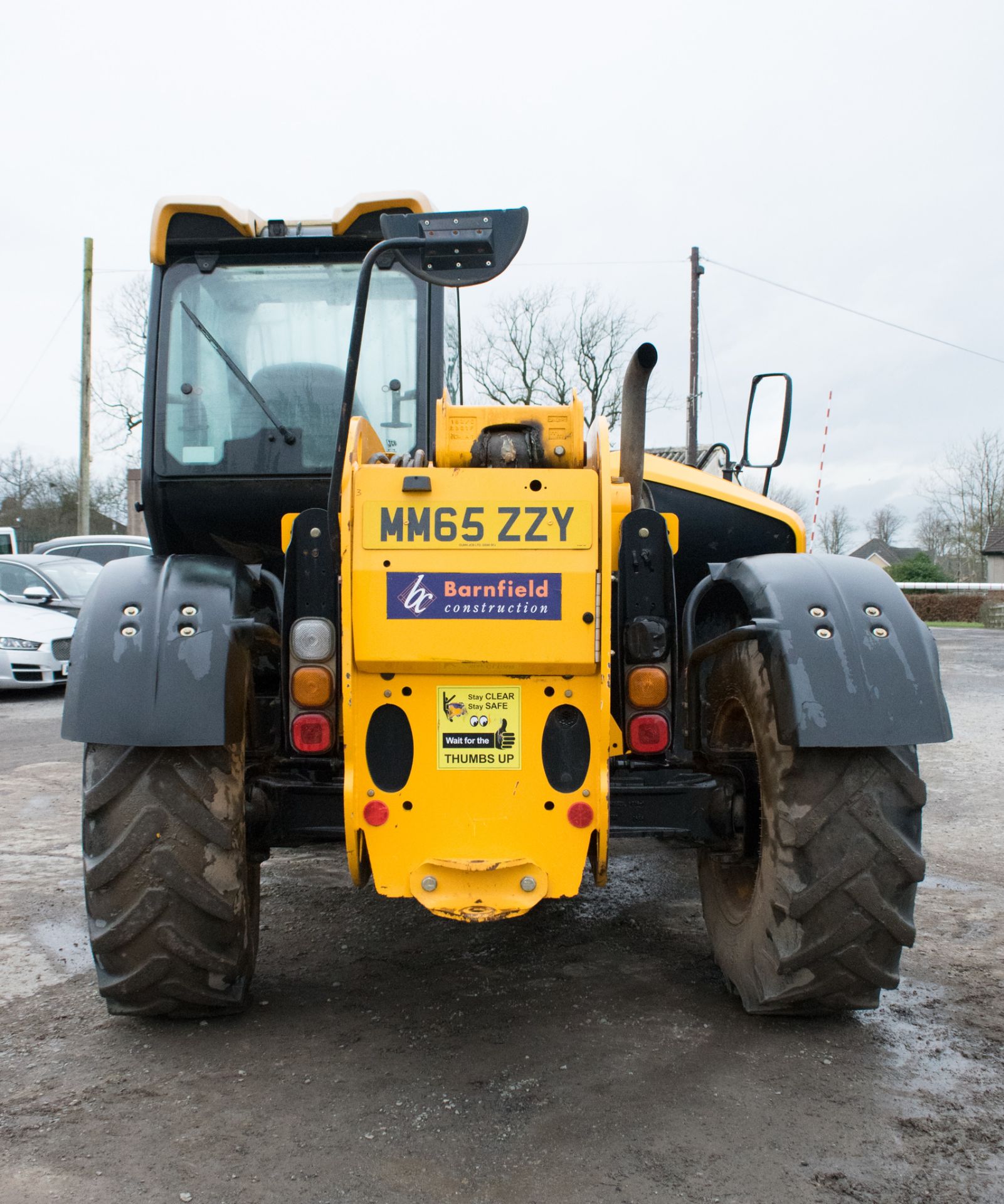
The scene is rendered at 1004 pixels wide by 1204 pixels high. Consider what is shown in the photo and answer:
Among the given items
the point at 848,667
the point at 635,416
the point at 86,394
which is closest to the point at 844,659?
the point at 848,667

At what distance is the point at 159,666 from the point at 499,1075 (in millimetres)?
1421

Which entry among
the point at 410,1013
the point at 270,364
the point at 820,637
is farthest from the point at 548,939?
the point at 270,364

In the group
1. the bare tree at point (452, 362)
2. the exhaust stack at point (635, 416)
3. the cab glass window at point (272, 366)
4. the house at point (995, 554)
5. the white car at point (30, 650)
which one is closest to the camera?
the exhaust stack at point (635, 416)

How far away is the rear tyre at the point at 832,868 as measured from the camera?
2844 millimetres

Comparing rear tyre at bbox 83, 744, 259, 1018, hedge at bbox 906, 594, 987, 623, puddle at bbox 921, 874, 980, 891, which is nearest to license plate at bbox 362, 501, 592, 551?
rear tyre at bbox 83, 744, 259, 1018

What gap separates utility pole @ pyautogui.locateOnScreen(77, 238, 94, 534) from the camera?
2247 centimetres

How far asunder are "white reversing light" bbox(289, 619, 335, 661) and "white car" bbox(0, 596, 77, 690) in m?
8.73

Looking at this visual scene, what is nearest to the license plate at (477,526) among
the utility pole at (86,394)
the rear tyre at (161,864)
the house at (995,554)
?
the rear tyre at (161,864)

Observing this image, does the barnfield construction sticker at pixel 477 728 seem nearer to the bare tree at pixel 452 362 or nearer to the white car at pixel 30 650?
the bare tree at pixel 452 362

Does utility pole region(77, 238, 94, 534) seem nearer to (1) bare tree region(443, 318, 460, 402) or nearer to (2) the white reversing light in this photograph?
(1) bare tree region(443, 318, 460, 402)

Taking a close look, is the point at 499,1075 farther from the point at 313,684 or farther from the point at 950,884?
the point at 950,884

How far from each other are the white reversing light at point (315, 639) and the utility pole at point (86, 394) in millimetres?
21028

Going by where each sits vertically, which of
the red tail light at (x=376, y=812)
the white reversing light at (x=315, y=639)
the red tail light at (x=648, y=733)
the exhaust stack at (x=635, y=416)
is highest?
the exhaust stack at (x=635, y=416)

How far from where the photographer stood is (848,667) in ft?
9.21
